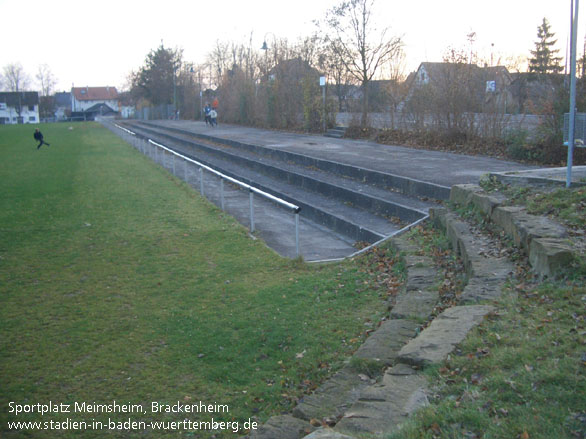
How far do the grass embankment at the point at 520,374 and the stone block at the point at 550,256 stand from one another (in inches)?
4.3

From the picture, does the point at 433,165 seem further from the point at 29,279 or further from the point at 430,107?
the point at 29,279

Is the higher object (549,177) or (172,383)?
(549,177)

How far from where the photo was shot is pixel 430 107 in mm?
19422

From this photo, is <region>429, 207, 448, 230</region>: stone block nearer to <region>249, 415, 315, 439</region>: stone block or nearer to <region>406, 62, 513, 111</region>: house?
<region>249, 415, 315, 439</region>: stone block

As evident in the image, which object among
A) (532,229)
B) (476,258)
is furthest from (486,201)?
(532,229)

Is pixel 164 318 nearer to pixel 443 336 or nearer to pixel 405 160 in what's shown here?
pixel 443 336

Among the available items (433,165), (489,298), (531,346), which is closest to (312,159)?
(433,165)

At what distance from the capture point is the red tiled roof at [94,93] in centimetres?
15850

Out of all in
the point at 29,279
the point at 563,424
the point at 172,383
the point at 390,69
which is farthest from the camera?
the point at 390,69

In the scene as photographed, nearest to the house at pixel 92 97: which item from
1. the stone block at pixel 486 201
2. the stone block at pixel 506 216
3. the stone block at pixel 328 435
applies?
the stone block at pixel 486 201

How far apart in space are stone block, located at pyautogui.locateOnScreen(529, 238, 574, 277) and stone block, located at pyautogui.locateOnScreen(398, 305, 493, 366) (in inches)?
30.2

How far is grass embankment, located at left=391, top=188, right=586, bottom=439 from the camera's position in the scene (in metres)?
3.00

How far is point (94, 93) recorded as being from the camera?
534 ft

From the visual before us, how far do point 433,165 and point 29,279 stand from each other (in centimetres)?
1011
